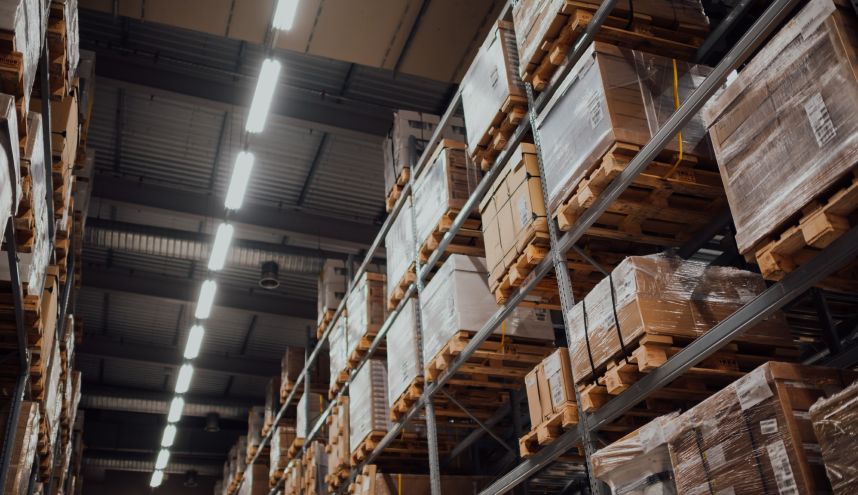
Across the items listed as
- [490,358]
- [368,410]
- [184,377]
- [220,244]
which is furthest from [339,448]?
[184,377]

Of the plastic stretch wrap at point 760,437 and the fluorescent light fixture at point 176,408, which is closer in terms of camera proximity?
the plastic stretch wrap at point 760,437

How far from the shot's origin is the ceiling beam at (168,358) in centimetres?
1795

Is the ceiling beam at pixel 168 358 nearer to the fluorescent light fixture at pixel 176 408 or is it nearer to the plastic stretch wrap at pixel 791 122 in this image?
the fluorescent light fixture at pixel 176 408

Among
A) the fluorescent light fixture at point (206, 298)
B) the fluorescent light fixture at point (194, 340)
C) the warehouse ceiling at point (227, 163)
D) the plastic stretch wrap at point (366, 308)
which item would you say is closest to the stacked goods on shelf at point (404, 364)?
the plastic stretch wrap at point (366, 308)

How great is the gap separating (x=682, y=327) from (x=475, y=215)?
3.21 m

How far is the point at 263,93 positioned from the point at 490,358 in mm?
4237

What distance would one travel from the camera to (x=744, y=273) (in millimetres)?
5227

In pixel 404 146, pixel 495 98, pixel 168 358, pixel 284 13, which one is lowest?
pixel 495 98

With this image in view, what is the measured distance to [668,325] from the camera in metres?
4.90

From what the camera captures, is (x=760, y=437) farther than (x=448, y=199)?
No

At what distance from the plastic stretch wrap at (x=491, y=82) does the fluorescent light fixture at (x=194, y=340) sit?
929 centimetres

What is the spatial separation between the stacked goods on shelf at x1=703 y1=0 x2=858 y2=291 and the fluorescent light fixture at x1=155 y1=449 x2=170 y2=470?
67.5 feet

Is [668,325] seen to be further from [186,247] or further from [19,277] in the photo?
[186,247]

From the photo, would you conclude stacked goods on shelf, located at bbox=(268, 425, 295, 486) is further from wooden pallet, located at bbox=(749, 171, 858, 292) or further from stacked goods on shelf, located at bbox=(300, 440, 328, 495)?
wooden pallet, located at bbox=(749, 171, 858, 292)
